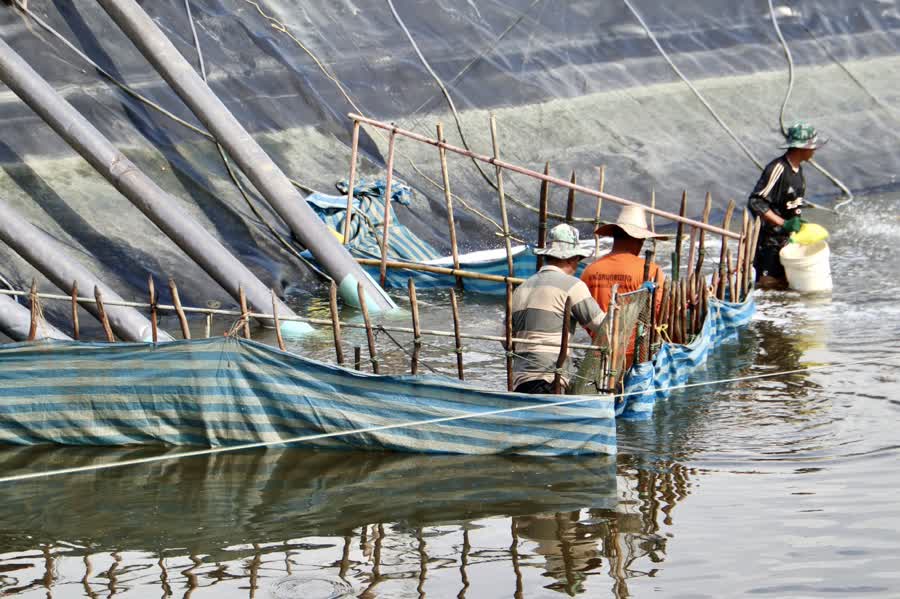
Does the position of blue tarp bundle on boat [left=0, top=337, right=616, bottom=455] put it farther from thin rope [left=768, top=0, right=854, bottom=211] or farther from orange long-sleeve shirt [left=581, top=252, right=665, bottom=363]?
thin rope [left=768, top=0, right=854, bottom=211]

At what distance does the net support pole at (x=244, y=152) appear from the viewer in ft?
40.8

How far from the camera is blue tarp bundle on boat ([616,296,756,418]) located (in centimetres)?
A: 877

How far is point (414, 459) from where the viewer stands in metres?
8.28

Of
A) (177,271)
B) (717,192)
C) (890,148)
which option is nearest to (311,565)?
(177,271)

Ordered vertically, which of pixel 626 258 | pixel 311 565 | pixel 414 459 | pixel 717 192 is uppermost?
pixel 717 192

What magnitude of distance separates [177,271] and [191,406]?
470 cm

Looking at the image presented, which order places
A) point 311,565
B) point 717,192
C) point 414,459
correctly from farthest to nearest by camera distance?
1. point 717,192
2. point 414,459
3. point 311,565

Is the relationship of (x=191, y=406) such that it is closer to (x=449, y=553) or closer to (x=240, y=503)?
(x=240, y=503)

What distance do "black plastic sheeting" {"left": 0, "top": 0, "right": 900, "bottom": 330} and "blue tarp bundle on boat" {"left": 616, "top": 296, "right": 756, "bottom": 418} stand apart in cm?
456

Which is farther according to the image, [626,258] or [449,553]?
[626,258]

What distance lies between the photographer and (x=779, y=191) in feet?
39.5

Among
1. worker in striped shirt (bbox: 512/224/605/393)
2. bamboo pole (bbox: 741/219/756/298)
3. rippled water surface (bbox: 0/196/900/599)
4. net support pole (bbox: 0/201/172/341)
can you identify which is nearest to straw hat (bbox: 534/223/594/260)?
worker in striped shirt (bbox: 512/224/605/393)

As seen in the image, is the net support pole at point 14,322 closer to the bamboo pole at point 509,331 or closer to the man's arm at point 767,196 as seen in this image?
the bamboo pole at point 509,331

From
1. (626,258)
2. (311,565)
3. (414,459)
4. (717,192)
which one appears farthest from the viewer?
(717,192)
